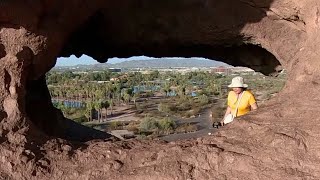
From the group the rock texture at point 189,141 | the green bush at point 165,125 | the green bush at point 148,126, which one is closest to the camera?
the rock texture at point 189,141

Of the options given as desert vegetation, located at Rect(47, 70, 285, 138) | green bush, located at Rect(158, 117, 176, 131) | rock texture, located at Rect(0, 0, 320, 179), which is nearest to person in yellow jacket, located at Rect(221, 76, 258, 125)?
rock texture, located at Rect(0, 0, 320, 179)

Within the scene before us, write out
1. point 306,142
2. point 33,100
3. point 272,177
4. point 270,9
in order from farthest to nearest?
point 33,100 < point 270,9 < point 306,142 < point 272,177

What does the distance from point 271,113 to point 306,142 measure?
559 mm

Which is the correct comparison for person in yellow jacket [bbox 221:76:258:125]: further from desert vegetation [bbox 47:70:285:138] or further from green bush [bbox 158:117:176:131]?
green bush [bbox 158:117:176:131]

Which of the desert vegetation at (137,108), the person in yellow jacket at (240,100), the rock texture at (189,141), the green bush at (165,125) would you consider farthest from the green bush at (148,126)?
the person in yellow jacket at (240,100)

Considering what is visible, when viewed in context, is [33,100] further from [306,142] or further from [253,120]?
[306,142]

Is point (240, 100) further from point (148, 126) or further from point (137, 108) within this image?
point (137, 108)

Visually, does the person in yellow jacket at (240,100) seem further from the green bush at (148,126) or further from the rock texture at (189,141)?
the green bush at (148,126)

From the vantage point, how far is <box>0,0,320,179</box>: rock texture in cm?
326

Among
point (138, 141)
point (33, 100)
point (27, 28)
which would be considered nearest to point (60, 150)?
point (138, 141)

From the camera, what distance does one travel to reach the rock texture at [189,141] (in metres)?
3.26

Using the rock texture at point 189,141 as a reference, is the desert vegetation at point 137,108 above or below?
below

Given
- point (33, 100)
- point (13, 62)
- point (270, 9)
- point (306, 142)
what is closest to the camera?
point (306, 142)

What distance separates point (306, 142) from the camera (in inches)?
131
